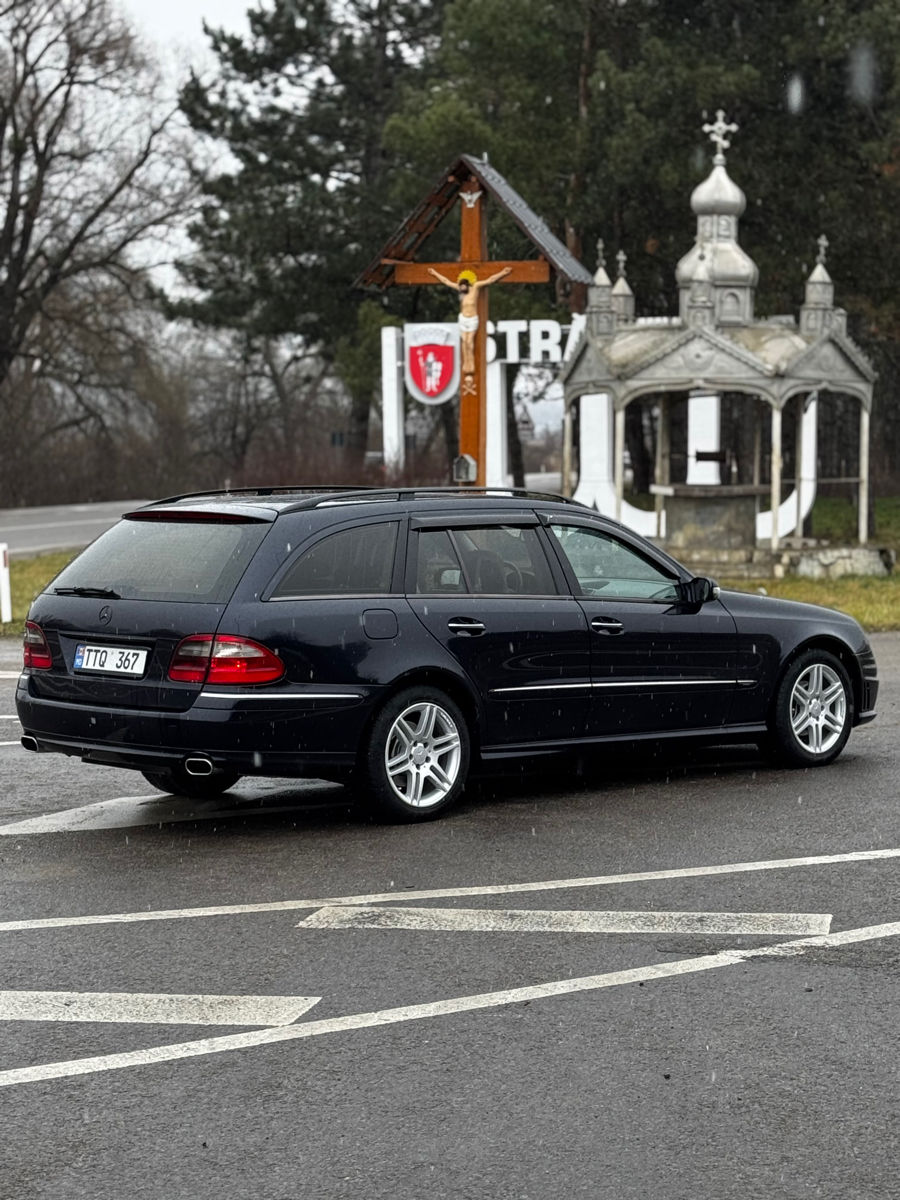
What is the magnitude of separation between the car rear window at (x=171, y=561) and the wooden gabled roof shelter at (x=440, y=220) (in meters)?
13.8

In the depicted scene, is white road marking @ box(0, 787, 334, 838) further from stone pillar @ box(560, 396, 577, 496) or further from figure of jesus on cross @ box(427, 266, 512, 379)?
stone pillar @ box(560, 396, 577, 496)

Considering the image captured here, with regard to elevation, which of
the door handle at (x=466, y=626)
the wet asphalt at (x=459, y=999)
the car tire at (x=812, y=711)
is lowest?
the wet asphalt at (x=459, y=999)

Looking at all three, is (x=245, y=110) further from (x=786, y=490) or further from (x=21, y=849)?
(x=21, y=849)

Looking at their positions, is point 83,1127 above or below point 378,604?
below

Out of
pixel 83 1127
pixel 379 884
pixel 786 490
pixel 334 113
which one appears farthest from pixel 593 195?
pixel 83 1127

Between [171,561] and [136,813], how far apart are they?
129 cm

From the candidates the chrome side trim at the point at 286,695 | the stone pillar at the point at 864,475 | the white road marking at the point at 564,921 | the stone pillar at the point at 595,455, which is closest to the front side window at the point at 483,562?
the chrome side trim at the point at 286,695

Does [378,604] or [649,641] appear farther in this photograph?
[649,641]

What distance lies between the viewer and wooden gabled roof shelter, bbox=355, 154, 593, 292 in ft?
73.6

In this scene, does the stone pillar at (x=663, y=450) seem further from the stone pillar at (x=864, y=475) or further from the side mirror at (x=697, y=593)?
the side mirror at (x=697, y=593)

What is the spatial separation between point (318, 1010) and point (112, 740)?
2906 millimetres

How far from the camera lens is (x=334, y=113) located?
52688 millimetres

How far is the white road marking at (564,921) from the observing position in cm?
661

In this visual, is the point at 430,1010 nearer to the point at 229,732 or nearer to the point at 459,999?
the point at 459,999
